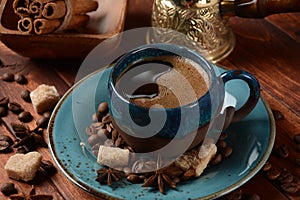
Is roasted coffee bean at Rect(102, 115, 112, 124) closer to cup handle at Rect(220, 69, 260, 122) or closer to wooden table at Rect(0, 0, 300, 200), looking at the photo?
wooden table at Rect(0, 0, 300, 200)

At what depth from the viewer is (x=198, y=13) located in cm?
148

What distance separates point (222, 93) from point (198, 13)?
0.39 metres

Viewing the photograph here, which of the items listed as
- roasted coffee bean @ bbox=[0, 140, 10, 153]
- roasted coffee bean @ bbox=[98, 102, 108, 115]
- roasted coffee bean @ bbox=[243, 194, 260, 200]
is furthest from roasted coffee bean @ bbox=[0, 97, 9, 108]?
roasted coffee bean @ bbox=[243, 194, 260, 200]

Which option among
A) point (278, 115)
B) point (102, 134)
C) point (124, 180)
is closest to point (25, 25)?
point (102, 134)

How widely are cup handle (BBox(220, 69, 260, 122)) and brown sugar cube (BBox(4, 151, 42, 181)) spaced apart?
396 mm

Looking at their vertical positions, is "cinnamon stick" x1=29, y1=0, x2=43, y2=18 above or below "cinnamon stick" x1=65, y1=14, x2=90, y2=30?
above

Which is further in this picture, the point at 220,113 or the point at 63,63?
the point at 63,63

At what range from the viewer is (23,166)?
119cm

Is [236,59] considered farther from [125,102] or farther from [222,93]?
[125,102]

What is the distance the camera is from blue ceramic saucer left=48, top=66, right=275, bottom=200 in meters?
1.10

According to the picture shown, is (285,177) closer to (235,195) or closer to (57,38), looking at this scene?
(235,195)

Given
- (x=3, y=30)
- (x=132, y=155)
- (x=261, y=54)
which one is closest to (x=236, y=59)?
(x=261, y=54)

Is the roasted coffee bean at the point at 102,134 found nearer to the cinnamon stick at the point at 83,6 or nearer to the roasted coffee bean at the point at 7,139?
the roasted coffee bean at the point at 7,139

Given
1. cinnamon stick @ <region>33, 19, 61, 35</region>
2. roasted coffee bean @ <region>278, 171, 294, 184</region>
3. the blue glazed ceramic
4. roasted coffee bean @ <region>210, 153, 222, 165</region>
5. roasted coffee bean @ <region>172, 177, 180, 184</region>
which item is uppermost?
cinnamon stick @ <region>33, 19, 61, 35</region>
